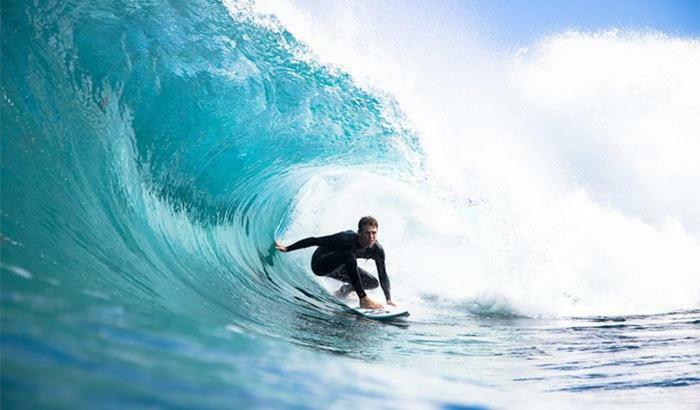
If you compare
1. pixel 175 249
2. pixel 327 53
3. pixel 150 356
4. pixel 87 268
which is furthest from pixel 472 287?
pixel 150 356

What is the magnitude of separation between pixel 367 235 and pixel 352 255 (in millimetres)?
291

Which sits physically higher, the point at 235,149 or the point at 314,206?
the point at 314,206

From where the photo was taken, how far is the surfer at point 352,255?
19.4 ft

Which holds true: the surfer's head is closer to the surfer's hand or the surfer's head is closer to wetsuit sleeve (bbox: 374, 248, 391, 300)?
wetsuit sleeve (bbox: 374, 248, 391, 300)

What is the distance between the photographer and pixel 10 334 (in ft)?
4.11

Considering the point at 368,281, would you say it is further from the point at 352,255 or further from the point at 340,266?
the point at 352,255

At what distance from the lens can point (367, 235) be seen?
19.7 feet

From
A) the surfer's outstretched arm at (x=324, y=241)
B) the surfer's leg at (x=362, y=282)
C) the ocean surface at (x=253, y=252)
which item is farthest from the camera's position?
the surfer's leg at (x=362, y=282)

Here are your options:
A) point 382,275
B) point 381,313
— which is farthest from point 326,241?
point 381,313

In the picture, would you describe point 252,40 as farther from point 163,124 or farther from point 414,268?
point 414,268

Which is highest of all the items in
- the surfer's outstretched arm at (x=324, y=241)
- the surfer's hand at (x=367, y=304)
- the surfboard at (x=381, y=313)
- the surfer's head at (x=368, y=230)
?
the surfer's head at (x=368, y=230)

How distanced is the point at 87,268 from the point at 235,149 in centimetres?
462

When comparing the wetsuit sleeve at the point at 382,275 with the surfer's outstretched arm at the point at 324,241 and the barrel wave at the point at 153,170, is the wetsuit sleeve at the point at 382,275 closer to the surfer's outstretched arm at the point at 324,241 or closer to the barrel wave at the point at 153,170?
the surfer's outstretched arm at the point at 324,241

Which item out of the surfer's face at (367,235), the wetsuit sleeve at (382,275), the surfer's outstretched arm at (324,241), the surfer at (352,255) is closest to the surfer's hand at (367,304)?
the surfer at (352,255)
